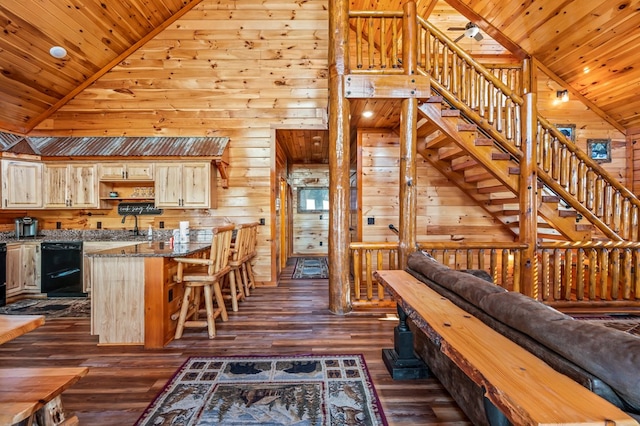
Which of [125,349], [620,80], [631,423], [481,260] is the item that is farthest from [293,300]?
[620,80]

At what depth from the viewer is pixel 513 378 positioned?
98cm

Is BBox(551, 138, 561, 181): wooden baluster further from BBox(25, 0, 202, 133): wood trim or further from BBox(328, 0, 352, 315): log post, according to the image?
BBox(25, 0, 202, 133): wood trim

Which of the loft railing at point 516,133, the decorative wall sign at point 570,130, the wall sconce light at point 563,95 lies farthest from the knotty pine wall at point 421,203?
the wall sconce light at point 563,95

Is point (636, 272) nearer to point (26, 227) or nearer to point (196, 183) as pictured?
point (196, 183)

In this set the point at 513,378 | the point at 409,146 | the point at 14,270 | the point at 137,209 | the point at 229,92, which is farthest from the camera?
the point at 229,92

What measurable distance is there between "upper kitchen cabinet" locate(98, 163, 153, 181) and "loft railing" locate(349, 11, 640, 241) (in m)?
3.34

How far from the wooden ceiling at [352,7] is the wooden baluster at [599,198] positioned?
2.12 metres

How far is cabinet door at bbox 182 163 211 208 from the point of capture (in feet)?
15.6

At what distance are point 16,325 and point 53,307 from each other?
3.52m

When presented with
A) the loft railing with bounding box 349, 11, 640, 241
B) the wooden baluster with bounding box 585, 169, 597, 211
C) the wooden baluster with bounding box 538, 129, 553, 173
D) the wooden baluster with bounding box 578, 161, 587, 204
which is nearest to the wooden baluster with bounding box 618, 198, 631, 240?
the loft railing with bounding box 349, 11, 640, 241

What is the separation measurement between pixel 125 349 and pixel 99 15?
4.19 metres

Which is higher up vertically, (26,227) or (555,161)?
(555,161)

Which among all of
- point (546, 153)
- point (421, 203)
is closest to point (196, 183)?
point (421, 203)

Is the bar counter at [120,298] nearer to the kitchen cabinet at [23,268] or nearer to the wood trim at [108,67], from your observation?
the kitchen cabinet at [23,268]
